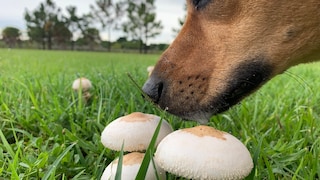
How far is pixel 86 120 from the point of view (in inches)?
104

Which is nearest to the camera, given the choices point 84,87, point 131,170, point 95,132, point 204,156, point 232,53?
point 204,156

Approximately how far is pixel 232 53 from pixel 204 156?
0.86m

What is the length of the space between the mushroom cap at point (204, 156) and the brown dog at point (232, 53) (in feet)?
2.14

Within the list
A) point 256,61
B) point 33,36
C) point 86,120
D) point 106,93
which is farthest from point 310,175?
point 33,36

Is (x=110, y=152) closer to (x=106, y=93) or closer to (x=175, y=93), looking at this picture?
(x=175, y=93)

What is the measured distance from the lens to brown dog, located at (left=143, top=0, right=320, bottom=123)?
2004 millimetres

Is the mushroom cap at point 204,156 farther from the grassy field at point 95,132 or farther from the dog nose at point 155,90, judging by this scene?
the dog nose at point 155,90

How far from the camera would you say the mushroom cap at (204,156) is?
52.4 inches

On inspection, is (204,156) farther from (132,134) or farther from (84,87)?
(84,87)

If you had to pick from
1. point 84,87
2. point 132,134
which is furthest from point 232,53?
point 84,87

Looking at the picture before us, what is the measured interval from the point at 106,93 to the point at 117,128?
1.53 meters

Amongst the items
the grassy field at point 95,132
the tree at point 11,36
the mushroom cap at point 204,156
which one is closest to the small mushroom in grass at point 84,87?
the grassy field at point 95,132

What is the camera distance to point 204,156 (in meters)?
1.34

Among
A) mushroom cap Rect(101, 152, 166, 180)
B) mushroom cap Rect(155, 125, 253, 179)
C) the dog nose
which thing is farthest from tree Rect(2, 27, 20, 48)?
mushroom cap Rect(155, 125, 253, 179)
